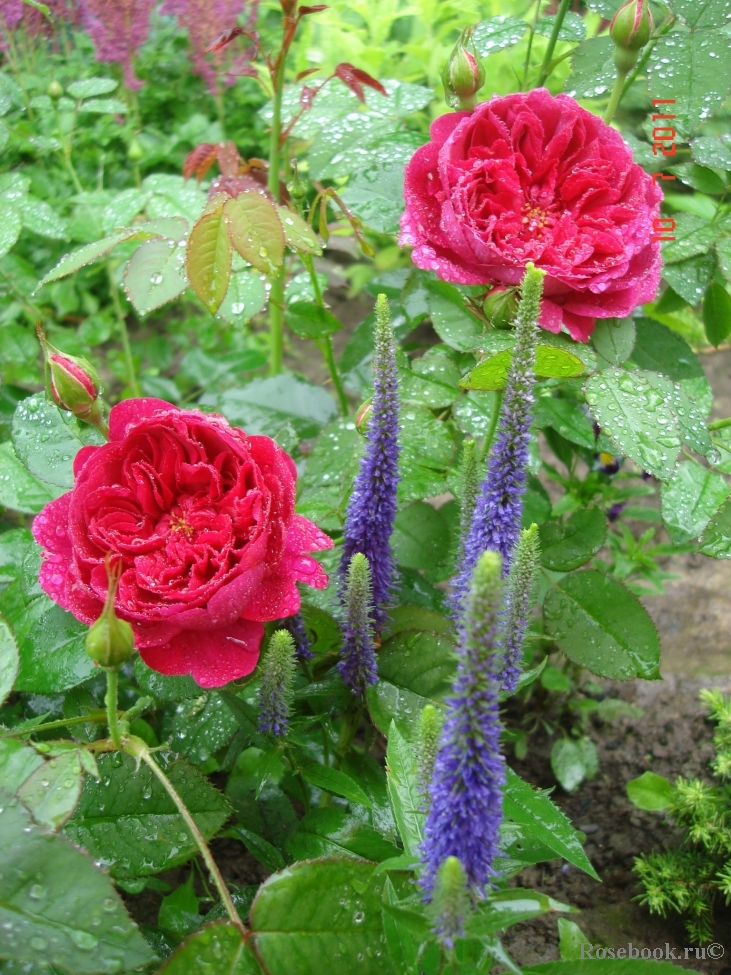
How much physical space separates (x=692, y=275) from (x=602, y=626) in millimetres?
596

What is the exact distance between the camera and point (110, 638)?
2.28 feet

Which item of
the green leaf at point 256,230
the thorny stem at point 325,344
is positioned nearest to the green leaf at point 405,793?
the green leaf at point 256,230

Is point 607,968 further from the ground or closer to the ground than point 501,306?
closer to the ground

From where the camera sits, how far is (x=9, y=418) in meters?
1.43

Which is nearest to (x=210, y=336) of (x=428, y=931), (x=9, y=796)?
(x=9, y=796)

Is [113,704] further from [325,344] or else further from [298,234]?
[325,344]

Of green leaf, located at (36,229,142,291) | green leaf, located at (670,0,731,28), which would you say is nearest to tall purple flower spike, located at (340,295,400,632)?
green leaf, located at (36,229,142,291)

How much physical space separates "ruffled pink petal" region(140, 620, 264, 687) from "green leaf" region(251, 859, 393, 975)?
0.20 metres

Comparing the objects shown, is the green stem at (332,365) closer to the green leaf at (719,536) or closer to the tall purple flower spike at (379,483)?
the tall purple flower spike at (379,483)

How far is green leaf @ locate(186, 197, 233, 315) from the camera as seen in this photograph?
3.47 ft

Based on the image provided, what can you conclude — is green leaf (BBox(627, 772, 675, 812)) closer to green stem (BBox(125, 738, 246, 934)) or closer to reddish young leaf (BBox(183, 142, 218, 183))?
green stem (BBox(125, 738, 246, 934))

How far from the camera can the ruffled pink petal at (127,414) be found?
3.13 feet

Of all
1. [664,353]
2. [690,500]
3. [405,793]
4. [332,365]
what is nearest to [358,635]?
[405,793]

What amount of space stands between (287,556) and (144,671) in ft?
0.89
